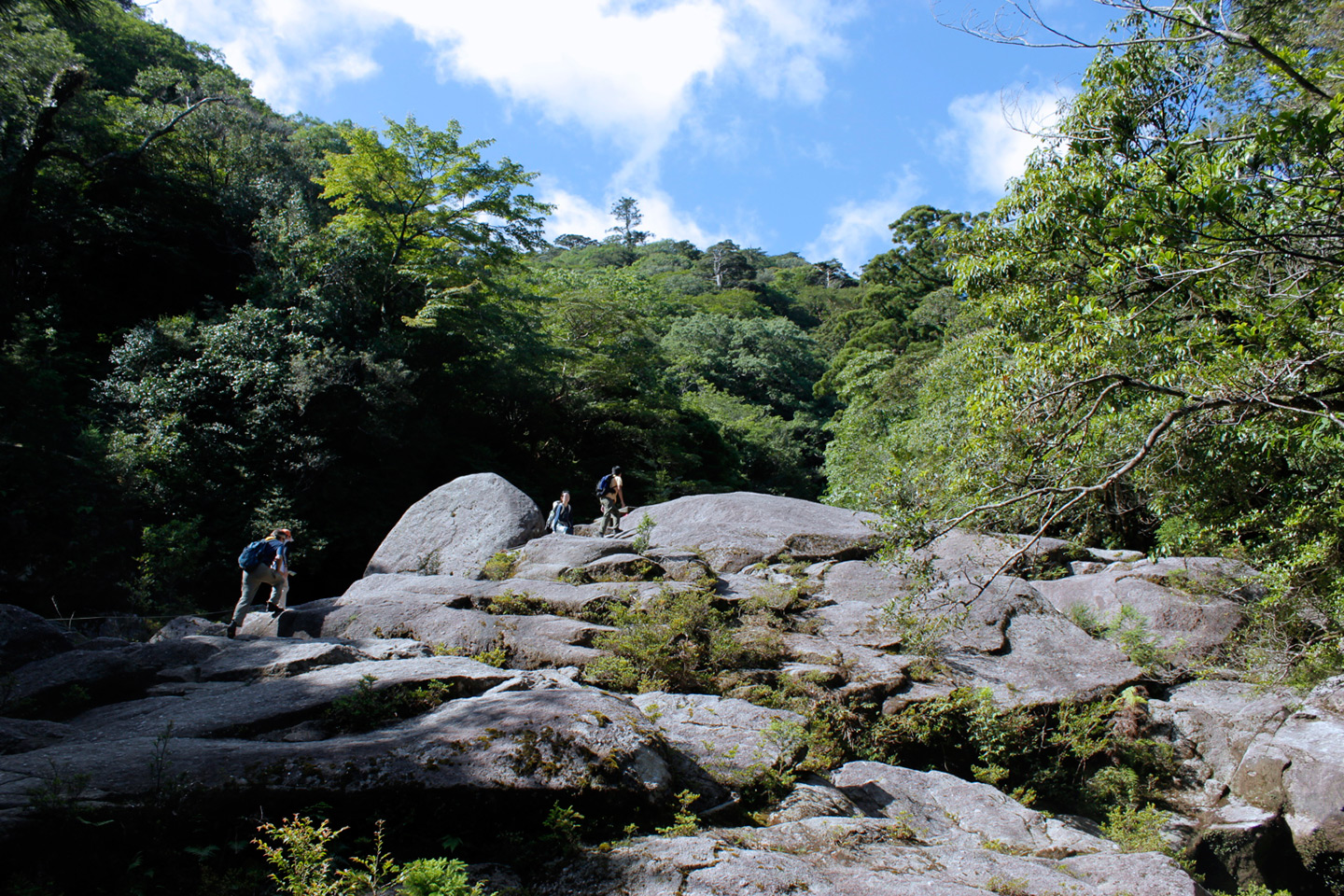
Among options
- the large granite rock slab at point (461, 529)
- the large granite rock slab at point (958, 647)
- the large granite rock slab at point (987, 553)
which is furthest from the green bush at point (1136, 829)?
the large granite rock slab at point (461, 529)

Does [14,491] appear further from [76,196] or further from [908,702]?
[908,702]

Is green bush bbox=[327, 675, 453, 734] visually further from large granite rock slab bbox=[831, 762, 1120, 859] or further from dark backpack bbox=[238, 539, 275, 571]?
dark backpack bbox=[238, 539, 275, 571]

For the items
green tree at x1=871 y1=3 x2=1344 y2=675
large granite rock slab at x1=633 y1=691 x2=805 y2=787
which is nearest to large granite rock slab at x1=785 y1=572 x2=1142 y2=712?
large granite rock slab at x1=633 y1=691 x2=805 y2=787

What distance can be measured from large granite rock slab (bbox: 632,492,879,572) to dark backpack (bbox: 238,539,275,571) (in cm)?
572

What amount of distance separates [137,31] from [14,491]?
25301 millimetres

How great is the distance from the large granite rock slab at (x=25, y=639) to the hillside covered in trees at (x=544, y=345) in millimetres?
5529

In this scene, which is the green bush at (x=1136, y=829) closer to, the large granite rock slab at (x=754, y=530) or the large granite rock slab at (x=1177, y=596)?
the large granite rock slab at (x=1177, y=596)

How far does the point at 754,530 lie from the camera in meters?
12.4

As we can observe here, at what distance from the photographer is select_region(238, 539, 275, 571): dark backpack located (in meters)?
9.49

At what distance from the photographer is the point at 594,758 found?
4617 mm

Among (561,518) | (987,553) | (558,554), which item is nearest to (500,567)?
(558,554)

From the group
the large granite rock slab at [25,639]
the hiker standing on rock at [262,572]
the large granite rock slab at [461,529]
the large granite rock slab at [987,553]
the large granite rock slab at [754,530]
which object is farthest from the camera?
the large granite rock slab at [461,529]

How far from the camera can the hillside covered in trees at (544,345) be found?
5883 millimetres

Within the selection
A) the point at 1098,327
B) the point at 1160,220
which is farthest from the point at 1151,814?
the point at 1160,220
